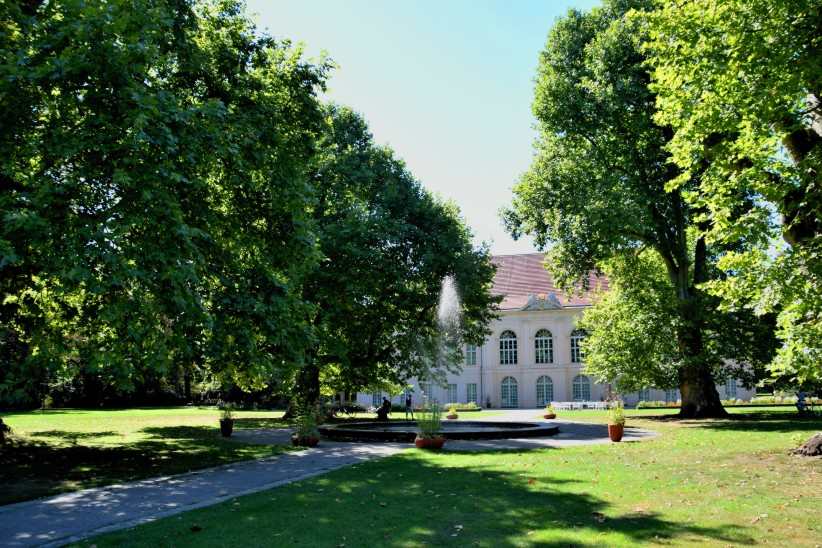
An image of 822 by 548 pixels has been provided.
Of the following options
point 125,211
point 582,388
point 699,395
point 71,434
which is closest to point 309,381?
point 71,434

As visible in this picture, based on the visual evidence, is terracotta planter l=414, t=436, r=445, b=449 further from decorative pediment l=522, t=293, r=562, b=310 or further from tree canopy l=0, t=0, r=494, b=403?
decorative pediment l=522, t=293, r=562, b=310

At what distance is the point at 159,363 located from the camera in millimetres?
10578

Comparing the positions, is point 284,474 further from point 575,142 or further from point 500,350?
point 500,350

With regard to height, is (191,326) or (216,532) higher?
(191,326)

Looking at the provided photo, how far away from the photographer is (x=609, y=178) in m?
26.1

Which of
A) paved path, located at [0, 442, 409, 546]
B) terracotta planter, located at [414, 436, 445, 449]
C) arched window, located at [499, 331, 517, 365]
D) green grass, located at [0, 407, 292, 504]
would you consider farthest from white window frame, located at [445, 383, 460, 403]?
paved path, located at [0, 442, 409, 546]

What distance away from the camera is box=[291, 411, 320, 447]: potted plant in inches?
725

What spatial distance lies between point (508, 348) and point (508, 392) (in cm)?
414

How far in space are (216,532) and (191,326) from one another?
4985 millimetres

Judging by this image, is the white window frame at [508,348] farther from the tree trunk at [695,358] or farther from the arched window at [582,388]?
the tree trunk at [695,358]

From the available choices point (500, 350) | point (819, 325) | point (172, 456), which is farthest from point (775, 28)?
point (500, 350)

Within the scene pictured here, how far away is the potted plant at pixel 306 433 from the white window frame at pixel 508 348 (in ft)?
149

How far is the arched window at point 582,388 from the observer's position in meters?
59.6

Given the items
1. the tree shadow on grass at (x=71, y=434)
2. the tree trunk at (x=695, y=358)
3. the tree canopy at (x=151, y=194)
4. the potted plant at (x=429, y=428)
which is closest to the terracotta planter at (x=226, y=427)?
the tree shadow on grass at (x=71, y=434)
